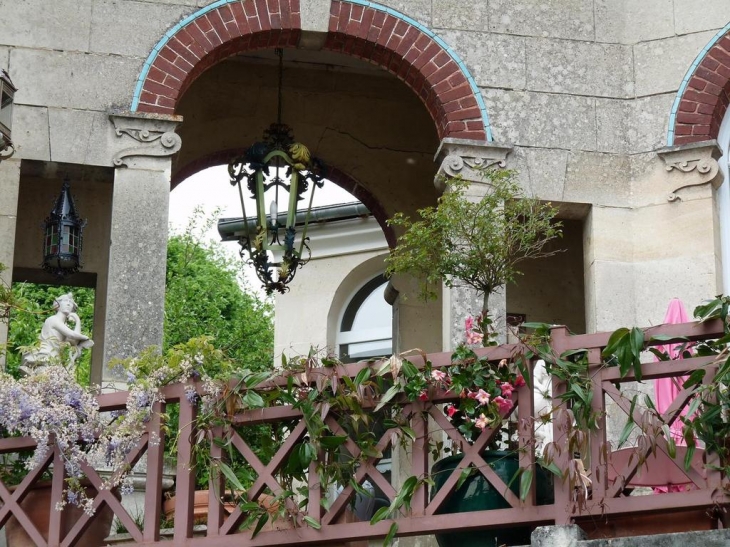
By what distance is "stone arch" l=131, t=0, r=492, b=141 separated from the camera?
464 inches

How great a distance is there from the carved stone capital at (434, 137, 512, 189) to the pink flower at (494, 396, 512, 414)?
3457 mm

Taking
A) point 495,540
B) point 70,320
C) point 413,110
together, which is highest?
point 413,110

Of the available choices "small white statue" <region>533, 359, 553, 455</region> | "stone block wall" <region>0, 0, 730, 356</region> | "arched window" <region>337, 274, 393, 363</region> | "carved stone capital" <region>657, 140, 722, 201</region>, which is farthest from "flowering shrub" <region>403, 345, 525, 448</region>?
"arched window" <region>337, 274, 393, 363</region>

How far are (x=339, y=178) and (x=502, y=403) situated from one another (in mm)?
6227

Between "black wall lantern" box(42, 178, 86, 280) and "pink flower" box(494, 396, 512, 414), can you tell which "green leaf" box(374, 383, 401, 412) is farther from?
"black wall lantern" box(42, 178, 86, 280)

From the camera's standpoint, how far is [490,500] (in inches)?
336

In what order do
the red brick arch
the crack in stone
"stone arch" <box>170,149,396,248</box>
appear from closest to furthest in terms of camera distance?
the red brick arch, "stone arch" <box>170,149,396,248</box>, the crack in stone

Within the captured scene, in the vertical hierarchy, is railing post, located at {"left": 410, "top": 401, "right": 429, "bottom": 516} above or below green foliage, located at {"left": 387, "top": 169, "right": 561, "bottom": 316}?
below

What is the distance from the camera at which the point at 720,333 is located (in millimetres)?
8172

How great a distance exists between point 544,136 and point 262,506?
4.49m

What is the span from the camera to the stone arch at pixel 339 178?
14.3 m

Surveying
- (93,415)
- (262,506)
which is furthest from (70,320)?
(262,506)

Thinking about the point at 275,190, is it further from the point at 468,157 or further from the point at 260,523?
the point at 260,523

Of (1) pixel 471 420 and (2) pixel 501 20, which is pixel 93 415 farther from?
(2) pixel 501 20
